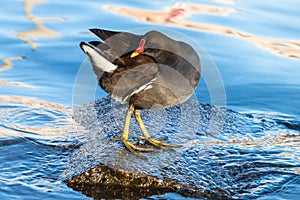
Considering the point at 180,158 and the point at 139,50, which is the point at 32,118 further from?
the point at 180,158

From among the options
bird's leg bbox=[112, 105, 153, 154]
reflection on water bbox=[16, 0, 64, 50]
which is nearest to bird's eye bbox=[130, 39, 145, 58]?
bird's leg bbox=[112, 105, 153, 154]

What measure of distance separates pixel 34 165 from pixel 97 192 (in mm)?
574

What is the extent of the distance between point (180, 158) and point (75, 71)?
8.48 ft

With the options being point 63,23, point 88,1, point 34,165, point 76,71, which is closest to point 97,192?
point 34,165

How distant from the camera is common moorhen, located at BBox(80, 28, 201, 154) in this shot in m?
4.31

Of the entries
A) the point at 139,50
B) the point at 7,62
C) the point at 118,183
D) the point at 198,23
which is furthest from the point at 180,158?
the point at 198,23

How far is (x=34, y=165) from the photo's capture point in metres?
4.21

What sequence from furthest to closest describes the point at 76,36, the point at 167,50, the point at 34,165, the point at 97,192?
the point at 76,36
the point at 167,50
the point at 34,165
the point at 97,192

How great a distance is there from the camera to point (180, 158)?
4.29m

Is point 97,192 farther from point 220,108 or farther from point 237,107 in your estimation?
point 237,107

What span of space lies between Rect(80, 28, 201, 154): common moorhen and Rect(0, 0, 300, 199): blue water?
2.01ft

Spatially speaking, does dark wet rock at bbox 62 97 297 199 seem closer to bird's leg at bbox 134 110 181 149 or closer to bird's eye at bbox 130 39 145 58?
bird's leg at bbox 134 110 181 149

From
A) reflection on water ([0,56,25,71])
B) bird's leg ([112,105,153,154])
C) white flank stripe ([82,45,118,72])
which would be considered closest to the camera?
white flank stripe ([82,45,118,72])

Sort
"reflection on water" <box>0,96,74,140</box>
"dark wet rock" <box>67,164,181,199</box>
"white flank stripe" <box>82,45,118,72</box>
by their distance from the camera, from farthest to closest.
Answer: "reflection on water" <box>0,96,74,140</box>
"white flank stripe" <box>82,45,118,72</box>
"dark wet rock" <box>67,164,181,199</box>
